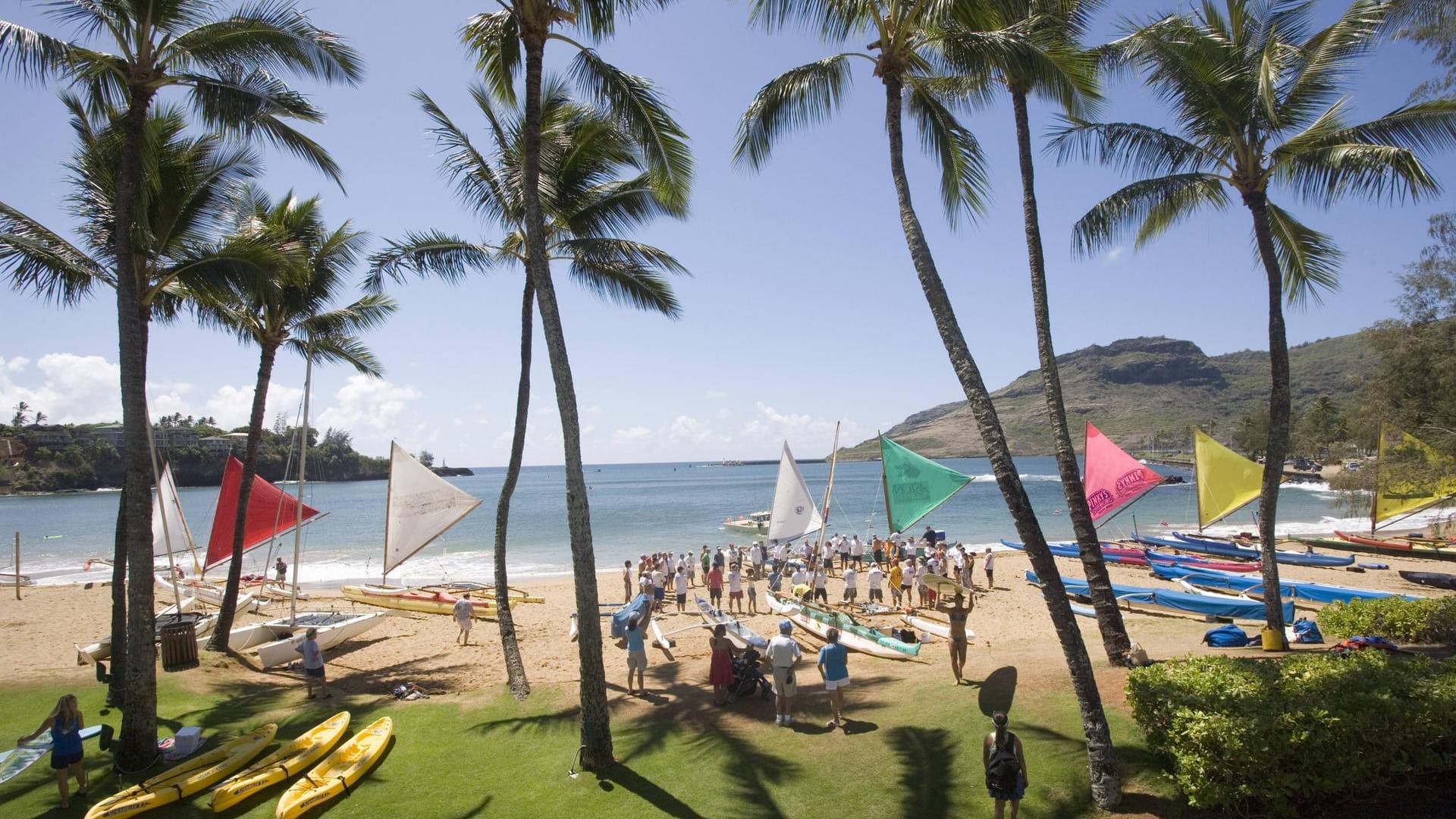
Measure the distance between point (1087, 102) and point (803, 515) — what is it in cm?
1641

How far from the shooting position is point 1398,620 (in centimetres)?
1017

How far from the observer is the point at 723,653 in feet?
33.4

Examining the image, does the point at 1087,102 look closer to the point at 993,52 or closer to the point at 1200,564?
the point at 993,52

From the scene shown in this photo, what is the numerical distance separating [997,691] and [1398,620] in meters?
8.25

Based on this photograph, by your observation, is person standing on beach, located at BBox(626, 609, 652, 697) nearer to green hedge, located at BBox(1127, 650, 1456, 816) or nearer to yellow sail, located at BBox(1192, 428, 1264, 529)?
green hedge, located at BBox(1127, 650, 1456, 816)

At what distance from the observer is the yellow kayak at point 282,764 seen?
24.5 feet

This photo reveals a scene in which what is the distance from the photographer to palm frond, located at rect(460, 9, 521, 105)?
9.20 meters

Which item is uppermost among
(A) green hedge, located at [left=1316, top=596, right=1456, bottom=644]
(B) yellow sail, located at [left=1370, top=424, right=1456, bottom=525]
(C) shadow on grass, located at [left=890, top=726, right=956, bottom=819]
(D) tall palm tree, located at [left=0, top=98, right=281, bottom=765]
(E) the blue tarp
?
(D) tall palm tree, located at [left=0, top=98, right=281, bottom=765]

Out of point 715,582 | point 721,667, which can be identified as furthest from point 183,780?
point 715,582

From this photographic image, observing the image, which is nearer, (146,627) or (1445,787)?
(1445,787)

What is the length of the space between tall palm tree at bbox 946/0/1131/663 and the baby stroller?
4.77 meters

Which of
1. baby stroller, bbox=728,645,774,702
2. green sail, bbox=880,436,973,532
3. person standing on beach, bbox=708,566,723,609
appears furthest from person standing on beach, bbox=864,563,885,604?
baby stroller, bbox=728,645,774,702

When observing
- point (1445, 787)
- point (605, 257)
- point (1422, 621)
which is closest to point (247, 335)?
point (605, 257)

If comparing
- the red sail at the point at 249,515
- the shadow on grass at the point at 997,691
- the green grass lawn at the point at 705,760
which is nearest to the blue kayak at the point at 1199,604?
the green grass lawn at the point at 705,760
